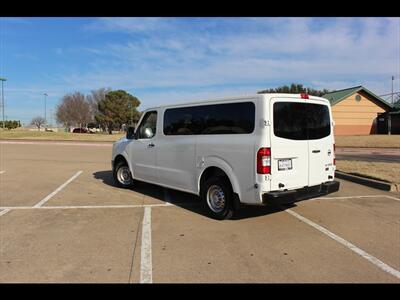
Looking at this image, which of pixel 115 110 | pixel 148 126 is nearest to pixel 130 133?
pixel 148 126

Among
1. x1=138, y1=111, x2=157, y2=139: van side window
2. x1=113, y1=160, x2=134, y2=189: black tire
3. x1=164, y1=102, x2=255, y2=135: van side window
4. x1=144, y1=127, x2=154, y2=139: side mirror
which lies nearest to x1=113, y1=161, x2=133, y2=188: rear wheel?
x1=113, y1=160, x2=134, y2=189: black tire

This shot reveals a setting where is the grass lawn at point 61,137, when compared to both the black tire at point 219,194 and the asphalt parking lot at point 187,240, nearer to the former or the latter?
the asphalt parking lot at point 187,240

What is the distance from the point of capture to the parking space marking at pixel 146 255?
410 centimetres

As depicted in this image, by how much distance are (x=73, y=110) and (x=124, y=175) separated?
72145 millimetres

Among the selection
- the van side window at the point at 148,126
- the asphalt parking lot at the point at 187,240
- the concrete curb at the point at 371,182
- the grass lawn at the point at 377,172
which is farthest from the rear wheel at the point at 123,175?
the grass lawn at the point at 377,172

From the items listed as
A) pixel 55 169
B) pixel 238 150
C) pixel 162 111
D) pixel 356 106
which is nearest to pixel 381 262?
pixel 238 150

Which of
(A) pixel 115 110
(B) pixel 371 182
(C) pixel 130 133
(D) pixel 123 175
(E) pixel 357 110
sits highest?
(A) pixel 115 110

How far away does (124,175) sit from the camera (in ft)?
31.3

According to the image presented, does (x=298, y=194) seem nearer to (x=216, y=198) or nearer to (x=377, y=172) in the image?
(x=216, y=198)

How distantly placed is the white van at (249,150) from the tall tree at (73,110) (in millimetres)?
74225

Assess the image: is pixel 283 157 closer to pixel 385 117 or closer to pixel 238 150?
pixel 238 150

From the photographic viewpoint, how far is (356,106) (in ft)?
150

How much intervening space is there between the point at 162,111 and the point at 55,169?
7.43 m

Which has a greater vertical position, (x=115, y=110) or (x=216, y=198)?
(x=115, y=110)
